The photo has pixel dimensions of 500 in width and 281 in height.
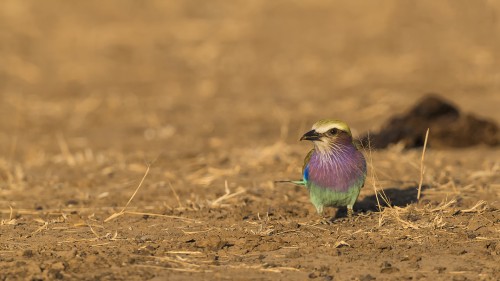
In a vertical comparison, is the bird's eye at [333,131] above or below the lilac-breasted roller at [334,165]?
above

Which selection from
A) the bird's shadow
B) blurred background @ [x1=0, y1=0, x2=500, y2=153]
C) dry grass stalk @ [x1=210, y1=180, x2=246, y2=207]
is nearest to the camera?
the bird's shadow

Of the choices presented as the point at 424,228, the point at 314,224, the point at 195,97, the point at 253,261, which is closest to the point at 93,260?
the point at 253,261

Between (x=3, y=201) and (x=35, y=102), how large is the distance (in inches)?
264

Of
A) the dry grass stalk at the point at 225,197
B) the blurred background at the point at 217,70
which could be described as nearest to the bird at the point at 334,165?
the dry grass stalk at the point at 225,197

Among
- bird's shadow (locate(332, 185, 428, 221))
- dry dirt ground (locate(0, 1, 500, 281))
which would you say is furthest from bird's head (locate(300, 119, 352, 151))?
bird's shadow (locate(332, 185, 428, 221))

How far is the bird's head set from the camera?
19.3ft

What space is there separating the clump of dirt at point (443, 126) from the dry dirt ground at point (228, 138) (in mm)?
272

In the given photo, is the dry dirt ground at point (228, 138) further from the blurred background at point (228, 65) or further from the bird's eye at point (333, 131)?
A: the bird's eye at point (333, 131)

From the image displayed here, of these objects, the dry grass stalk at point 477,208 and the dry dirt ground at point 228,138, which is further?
the dry grass stalk at point 477,208

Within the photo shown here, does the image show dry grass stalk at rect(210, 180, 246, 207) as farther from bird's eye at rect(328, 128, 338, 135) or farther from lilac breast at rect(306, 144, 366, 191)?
bird's eye at rect(328, 128, 338, 135)

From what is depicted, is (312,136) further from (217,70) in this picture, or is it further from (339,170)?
(217,70)

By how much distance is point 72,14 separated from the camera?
18469mm

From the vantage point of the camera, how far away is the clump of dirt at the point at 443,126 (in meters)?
9.63

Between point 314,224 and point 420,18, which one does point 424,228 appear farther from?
point 420,18
